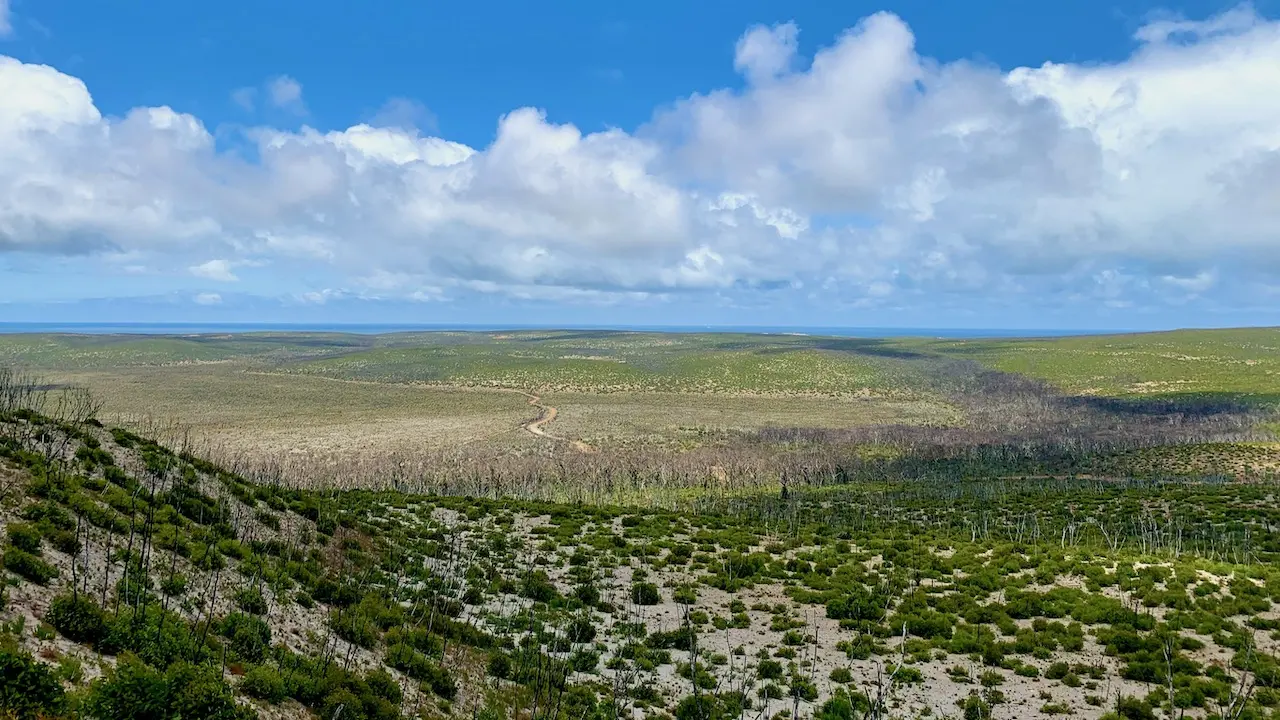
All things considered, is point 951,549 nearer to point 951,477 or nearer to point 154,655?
point 154,655

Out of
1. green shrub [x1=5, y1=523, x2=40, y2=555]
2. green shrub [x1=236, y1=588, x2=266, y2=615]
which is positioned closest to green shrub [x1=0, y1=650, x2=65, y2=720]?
green shrub [x1=5, y1=523, x2=40, y2=555]

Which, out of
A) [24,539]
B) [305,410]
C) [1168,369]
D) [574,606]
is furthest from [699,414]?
[1168,369]

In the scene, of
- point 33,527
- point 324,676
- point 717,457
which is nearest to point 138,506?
point 33,527

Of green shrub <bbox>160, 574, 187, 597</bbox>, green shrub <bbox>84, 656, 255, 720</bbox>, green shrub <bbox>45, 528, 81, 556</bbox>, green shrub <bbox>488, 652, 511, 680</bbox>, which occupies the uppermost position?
green shrub <bbox>45, 528, 81, 556</bbox>

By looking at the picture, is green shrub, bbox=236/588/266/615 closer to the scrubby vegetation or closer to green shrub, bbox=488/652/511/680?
the scrubby vegetation

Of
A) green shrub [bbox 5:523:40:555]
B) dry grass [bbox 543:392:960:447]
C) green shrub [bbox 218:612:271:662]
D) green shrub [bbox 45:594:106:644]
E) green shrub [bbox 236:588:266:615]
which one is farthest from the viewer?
dry grass [bbox 543:392:960:447]

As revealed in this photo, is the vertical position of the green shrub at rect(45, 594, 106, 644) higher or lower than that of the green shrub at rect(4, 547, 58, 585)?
lower
